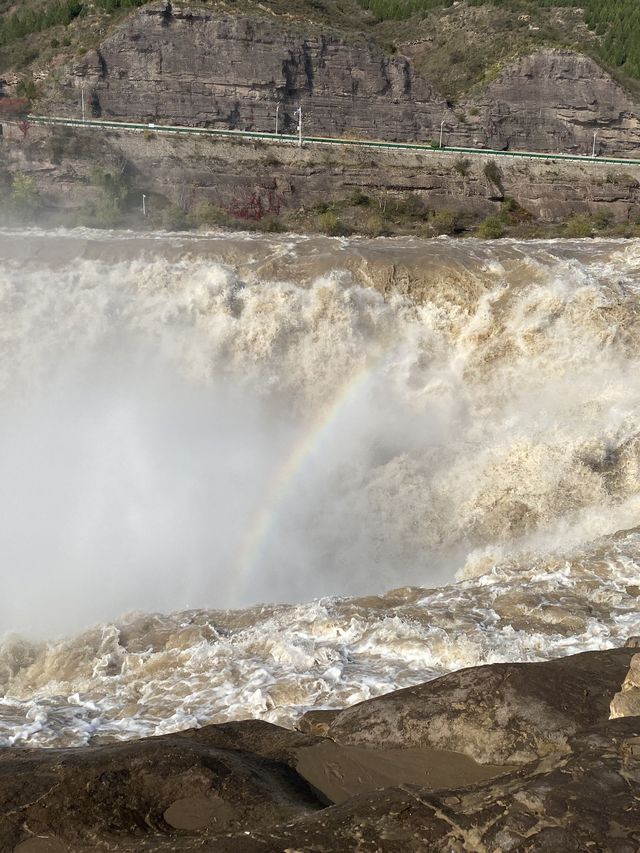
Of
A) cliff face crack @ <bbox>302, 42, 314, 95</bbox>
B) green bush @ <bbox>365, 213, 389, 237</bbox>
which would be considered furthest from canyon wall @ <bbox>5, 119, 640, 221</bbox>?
cliff face crack @ <bbox>302, 42, 314, 95</bbox>

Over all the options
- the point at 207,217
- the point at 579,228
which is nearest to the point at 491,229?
the point at 579,228

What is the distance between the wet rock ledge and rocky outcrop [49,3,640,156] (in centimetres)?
5606

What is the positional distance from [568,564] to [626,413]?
597 centimetres

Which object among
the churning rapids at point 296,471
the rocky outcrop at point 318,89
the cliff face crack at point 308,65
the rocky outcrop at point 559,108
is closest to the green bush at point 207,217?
the churning rapids at point 296,471

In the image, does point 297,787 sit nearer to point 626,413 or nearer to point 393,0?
point 626,413

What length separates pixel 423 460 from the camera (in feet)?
54.8

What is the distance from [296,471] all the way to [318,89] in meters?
49.3

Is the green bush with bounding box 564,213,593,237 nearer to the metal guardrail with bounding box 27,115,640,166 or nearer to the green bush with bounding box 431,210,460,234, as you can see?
the green bush with bounding box 431,210,460,234

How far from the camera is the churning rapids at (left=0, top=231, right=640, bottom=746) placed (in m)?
9.24

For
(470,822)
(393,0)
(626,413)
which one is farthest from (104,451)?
(393,0)

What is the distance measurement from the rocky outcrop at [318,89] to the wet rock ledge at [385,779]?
5606 centimetres

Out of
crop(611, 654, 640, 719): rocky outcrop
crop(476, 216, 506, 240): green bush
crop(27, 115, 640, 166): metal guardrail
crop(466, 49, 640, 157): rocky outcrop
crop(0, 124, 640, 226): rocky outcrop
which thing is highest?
crop(466, 49, 640, 157): rocky outcrop

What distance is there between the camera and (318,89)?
5803cm

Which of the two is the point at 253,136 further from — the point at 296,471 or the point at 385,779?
the point at 385,779
